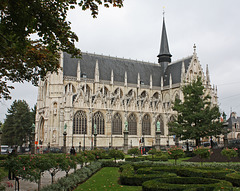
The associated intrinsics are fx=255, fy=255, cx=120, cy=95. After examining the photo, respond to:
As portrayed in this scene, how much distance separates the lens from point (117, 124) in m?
47.7

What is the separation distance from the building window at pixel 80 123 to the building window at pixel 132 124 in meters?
9.52

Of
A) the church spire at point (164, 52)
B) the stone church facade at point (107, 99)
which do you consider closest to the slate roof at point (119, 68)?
the stone church facade at point (107, 99)

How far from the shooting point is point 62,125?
42969 millimetres

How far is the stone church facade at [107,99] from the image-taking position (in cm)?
4384

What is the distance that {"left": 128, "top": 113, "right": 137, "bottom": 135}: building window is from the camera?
162 ft

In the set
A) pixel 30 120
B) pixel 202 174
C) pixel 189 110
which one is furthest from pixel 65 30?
pixel 30 120

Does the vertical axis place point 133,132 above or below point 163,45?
below

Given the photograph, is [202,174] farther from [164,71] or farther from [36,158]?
[164,71]

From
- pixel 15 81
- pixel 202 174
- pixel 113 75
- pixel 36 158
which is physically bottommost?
pixel 202 174

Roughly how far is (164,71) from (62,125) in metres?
33.3

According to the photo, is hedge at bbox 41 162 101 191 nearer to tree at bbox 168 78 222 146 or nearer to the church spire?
tree at bbox 168 78 222 146

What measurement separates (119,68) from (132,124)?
15416mm

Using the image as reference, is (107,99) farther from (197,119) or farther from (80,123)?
(197,119)

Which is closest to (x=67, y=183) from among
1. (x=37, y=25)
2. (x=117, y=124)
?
(x=37, y=25)
